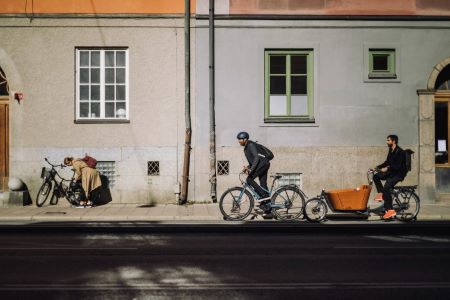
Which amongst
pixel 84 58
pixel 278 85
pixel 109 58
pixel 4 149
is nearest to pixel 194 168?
pixel 278 85

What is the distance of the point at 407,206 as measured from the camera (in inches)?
489

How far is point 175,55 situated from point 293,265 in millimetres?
9559

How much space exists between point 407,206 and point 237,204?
383cm

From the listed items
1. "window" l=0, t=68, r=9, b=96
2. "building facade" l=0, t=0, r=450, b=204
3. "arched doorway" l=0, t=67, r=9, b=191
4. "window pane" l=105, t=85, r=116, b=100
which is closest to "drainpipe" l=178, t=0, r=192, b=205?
"building facade" l=0, t=0, r=450, b=204

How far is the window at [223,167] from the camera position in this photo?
15539 mm

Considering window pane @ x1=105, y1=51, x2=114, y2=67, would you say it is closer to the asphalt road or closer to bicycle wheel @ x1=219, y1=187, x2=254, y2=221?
bicycle wheel @ x1=219, y1=187, x2=254, y2=221

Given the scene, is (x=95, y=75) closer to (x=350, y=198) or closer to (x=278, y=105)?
(x=278, y=105)

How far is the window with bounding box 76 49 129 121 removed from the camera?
1570 cm

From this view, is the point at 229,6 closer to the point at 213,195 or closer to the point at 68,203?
the point at 213,195

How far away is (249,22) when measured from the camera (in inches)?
614

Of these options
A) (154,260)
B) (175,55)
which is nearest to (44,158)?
(175,55)

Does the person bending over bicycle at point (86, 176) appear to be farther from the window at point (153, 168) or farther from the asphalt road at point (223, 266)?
the asphalt road at point (223, 266)

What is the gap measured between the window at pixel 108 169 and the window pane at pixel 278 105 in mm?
4758

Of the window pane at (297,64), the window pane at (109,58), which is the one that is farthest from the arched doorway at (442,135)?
the window pane at (109,58)
